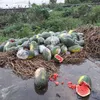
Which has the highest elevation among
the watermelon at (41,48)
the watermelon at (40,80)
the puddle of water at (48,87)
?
the watermelon at (41,48)

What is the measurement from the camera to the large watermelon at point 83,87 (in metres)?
2.51

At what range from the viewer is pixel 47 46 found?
3.33 m

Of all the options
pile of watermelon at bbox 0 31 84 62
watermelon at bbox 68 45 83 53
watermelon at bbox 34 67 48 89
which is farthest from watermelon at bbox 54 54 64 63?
watermelon at bbox 34 67 48 89

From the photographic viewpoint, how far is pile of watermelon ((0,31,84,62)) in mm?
3152

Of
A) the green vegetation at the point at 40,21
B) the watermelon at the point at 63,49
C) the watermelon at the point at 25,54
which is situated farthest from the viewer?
the green vegetation at the point at 40,21

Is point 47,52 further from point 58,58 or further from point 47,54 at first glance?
point 58,58

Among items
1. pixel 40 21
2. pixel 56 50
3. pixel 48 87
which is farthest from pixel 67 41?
pixel 40 21

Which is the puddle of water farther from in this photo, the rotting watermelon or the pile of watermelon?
the pile of watermelon

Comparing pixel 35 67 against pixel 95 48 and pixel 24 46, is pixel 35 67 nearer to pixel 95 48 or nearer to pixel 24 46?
pixel 24 46

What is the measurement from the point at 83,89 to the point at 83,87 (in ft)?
0.08

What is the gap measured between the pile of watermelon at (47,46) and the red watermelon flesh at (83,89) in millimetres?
674

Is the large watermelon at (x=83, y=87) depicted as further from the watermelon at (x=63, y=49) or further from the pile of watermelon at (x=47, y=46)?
the watermelon at (x=63, y=49)

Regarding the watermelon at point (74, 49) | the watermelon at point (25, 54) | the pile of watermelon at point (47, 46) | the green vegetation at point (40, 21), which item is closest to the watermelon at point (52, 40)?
the pile of watermelon at point (47, 46)

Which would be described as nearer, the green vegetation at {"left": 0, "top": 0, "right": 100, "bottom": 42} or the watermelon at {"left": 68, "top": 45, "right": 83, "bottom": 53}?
the watermelon at {"left": 68, "top": 45, "right": 83, "bottom": 53}
